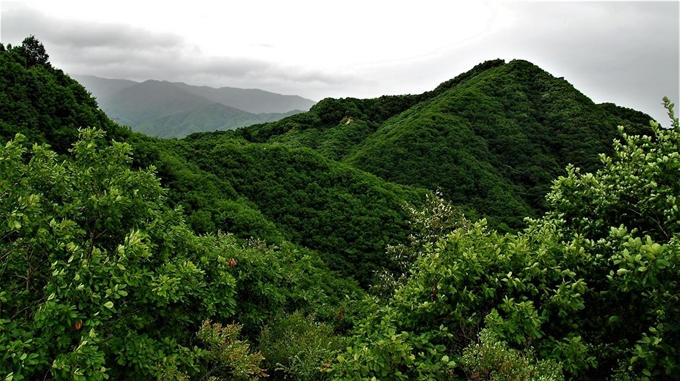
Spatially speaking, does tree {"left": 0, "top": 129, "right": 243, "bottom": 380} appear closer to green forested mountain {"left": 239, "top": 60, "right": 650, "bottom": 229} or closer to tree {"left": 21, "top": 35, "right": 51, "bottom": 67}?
tree {"left": 21, "top": 35, "right": 51, "bottom": 67}

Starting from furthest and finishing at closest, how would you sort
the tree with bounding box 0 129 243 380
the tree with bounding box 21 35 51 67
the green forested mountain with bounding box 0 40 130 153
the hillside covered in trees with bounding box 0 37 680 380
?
1. the tree with bounding box 21 35 51 67
2. the green forested mountain with bounding box 0 40 130 153
3. the hillside covered in trees with bounding box 0 37 680 380
4. the tree with bounding box 0 129 243 380

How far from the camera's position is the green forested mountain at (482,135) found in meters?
38.2

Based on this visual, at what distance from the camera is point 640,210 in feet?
24.5

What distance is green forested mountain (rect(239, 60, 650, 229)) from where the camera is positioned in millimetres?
38219

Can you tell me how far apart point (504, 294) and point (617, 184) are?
A: 3.26 metres

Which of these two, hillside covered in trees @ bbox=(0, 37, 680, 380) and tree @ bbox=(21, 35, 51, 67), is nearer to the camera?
hillside covered in trees @ bbox=(0, 37, 680, 380)

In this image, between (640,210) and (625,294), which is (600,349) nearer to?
(625,294)

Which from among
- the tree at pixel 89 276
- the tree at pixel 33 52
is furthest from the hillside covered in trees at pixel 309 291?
the tree at pixel 33 52

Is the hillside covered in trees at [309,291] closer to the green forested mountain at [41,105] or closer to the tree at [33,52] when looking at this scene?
the green forested mountain at [41,105]

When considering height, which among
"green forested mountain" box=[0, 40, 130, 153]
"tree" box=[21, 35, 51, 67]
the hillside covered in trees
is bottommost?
the hillside covered in trees

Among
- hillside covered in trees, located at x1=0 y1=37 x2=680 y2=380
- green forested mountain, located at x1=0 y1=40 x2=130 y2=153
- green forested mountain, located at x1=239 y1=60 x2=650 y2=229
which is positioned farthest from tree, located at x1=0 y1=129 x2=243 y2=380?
green forested mountain, located at x1=239 y1=60 x2=650 y2=229

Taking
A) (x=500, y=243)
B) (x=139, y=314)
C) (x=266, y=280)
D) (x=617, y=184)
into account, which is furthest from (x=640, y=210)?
(x=139, y=314)

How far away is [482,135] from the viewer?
47.4 meters

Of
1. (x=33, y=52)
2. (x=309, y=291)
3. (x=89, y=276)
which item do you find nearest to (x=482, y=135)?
(x=309, y=291)
